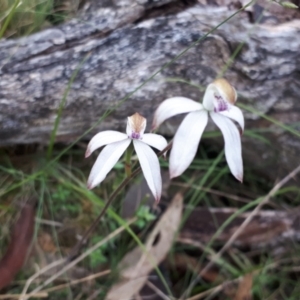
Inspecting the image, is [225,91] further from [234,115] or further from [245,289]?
[245,289]

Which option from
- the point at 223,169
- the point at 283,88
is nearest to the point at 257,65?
the point at 283,88

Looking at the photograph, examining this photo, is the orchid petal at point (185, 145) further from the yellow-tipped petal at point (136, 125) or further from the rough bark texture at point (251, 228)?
the rough bark texture at point (251, 228)

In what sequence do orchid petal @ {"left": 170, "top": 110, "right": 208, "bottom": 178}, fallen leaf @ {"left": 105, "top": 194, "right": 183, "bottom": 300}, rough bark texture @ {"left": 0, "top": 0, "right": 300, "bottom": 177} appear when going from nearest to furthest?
1. orchid petal @ {"left": 170, "top": 110, "right": 208, "bottom": 178}
2. rough bark texture @ {"left": 0, "top": 0, "right": 300, "bottom": 177}
3. fallen leaf @ {"left": 105, "top": 194, "right": 183, "bottom": 300}

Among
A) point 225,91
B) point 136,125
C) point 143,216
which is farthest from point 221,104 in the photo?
point 143,216

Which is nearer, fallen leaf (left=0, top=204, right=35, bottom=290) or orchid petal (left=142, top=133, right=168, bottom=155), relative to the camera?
orchid petal (left=142, top=133, right=168, bottom=155)

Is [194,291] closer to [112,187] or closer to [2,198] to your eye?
[112,187]

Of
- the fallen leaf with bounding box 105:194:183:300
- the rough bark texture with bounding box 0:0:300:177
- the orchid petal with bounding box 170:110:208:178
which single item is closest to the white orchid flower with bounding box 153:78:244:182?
the orchid petal with bounding box 170:110:208:178

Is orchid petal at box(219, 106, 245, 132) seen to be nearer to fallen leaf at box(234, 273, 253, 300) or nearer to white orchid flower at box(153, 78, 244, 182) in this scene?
white orchid flower at box(153, 78, 244, 182)
